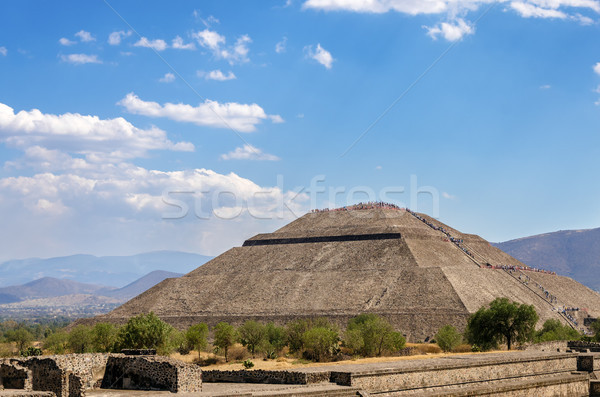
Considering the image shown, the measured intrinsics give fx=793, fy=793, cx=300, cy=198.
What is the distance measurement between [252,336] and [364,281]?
2785 centimetres

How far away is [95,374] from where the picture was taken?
30188 millimetres

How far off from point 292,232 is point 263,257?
1013 cm

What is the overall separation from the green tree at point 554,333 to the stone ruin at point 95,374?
46.2m

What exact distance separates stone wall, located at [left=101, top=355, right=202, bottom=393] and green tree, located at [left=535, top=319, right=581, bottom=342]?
45.9 m

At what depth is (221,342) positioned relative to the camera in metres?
69.6

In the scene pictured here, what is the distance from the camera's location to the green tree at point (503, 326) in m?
63.6

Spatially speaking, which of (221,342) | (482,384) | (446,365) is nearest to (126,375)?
(446,365)

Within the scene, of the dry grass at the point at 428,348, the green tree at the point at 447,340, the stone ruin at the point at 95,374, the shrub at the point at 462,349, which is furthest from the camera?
the green tree at the point at 447,340

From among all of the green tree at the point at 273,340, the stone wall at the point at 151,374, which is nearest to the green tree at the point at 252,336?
the green tree at the point at 273,340

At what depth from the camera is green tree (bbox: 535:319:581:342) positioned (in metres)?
68.7

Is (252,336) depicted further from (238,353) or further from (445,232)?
(445,232)

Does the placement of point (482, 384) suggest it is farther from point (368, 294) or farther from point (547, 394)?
point (368, 294)

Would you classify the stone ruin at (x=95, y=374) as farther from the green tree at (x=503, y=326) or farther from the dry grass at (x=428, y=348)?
the green tree at (x=503, y=326)

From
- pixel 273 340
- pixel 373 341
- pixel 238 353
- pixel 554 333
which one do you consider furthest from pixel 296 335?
pixel 554 333
